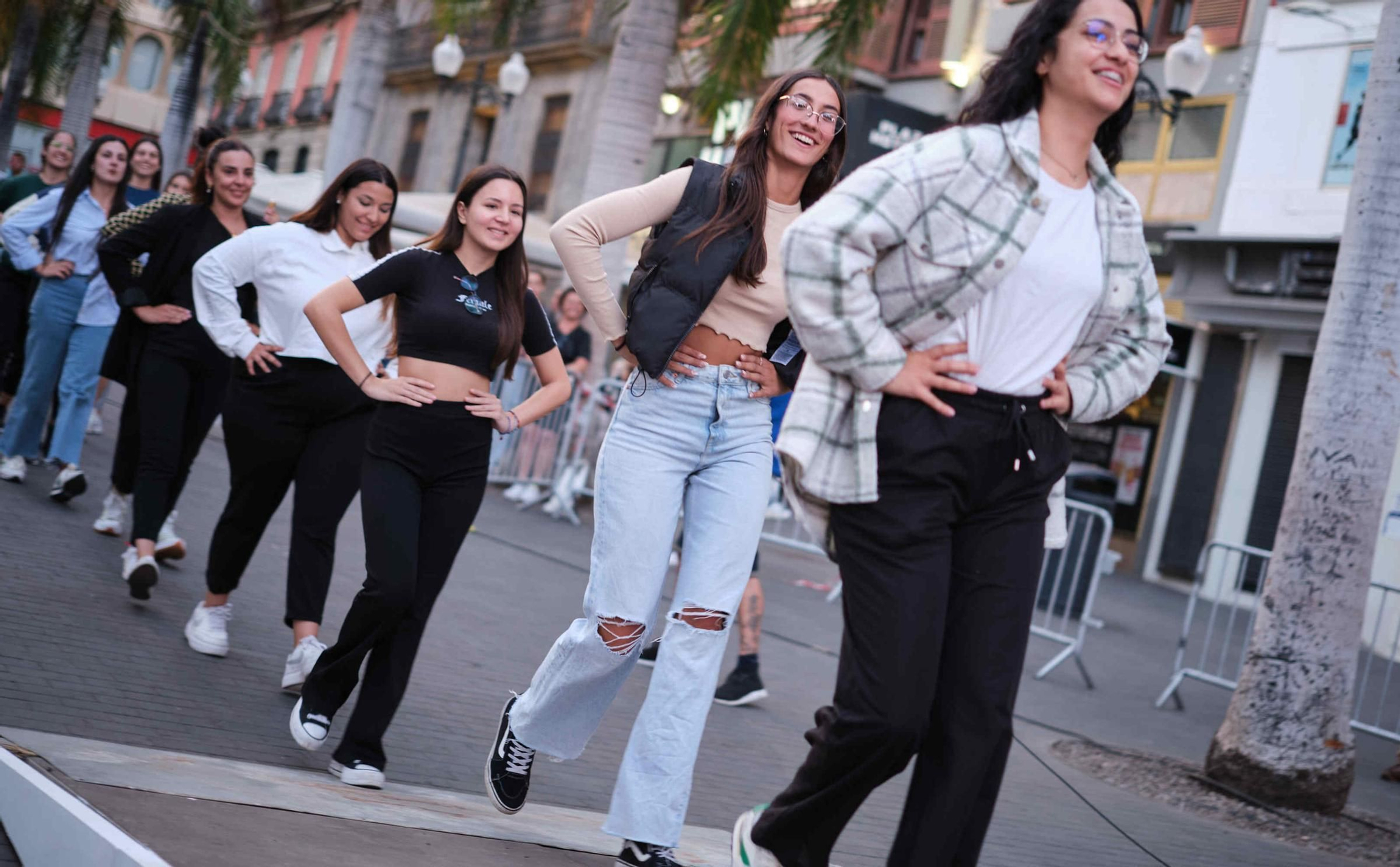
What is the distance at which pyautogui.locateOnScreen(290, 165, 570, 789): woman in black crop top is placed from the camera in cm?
450

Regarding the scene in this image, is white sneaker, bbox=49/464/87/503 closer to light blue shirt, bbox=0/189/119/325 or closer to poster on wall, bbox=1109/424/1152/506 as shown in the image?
light blue shirt, bbox=0/189/119/325

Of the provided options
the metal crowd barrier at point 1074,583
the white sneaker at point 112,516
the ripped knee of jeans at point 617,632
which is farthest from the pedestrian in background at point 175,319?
the metal crowd barrier at point 1074,583

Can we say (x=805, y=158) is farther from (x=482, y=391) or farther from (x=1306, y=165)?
(x=1306, y=165)

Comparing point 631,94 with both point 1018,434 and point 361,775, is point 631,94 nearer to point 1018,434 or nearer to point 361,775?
point 361,775

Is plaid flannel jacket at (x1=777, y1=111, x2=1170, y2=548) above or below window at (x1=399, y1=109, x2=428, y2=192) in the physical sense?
below

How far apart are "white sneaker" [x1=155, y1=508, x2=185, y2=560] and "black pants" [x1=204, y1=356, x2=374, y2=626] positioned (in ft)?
4.95

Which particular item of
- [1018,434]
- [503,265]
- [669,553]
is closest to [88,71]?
[503,265]

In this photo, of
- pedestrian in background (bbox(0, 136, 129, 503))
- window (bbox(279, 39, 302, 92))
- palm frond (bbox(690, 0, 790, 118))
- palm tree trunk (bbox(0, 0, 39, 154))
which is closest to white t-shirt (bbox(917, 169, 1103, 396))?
pedestrian in background (bbox(0, 136, 129, 503))

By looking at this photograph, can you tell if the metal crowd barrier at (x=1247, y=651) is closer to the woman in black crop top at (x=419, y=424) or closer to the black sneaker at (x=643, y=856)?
the woman in black crop top at (x=419, y=424)

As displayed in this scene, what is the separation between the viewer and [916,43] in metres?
27.9

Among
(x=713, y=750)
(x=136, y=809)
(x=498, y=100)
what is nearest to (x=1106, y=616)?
(x=713, y=750)

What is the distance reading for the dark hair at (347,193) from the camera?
5.79 m

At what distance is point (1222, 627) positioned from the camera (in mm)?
14289

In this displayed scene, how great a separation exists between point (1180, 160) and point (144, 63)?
2057 inches
